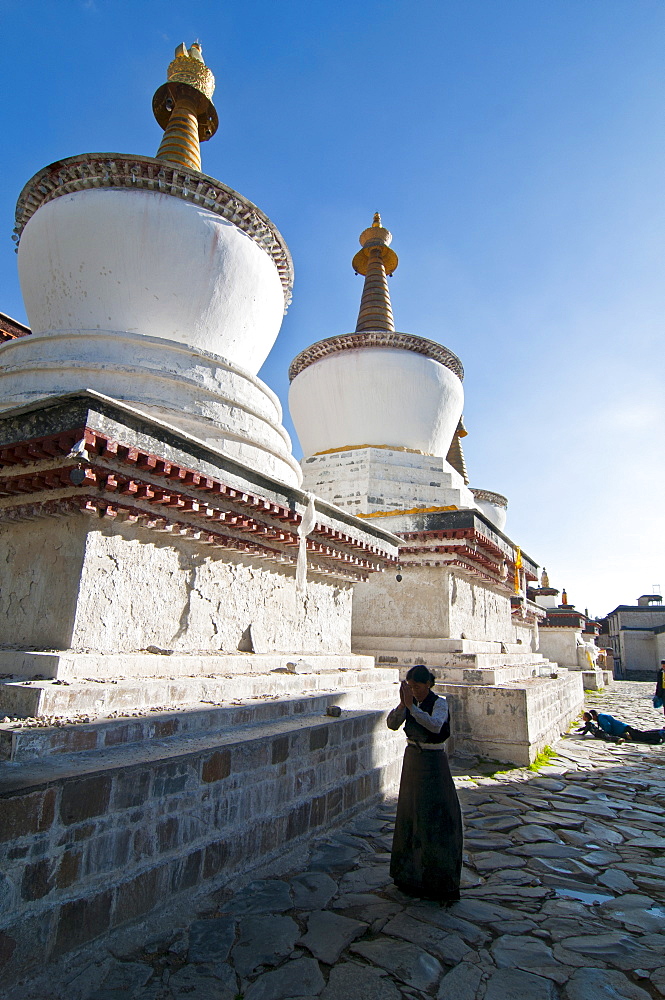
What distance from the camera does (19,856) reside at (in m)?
2.70

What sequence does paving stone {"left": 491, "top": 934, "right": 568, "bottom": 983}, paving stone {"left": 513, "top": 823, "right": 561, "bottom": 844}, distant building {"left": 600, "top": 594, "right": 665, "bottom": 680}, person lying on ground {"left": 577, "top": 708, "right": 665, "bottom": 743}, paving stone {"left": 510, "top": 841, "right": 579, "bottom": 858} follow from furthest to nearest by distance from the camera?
distant building {"left": 600, "top": 594, "right": 665, "bottom": 680}, person lying on ground {"left": 577, "top": 708, "right": 665, "bottom": 743}, paving stone {"left": 513, "top": 823, "right": 561, "bottom": 844}, paving stone {"left": 510, "top": 841, "right": 579, "bottom": 858}, paving stone {"left": 491, "top": 934, "right": 568, "bottom": 983}

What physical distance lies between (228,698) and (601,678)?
21512 mm

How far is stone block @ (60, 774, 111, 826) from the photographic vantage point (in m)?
2.88

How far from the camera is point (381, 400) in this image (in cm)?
1199

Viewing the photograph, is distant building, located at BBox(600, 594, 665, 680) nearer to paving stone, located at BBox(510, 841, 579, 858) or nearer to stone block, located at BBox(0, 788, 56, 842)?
paving stone, located at BBox(510, 841, 579, 858)

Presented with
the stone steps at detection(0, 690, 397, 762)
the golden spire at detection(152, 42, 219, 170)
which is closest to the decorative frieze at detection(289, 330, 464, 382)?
the golden spire at detection(152, 42, 219, 170)

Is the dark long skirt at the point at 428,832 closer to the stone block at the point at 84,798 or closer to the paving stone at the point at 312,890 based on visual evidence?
the paving stone at the point at 312,890

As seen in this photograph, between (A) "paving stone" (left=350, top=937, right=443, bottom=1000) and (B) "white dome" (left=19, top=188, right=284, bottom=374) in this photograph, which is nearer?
(A) "paving stone" (left=350, top=937, right=443, bottom=1000)

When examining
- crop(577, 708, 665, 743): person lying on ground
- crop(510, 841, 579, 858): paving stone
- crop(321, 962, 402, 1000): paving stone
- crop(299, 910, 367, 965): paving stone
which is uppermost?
crop(577, 708, 665, 743): person lying on ground

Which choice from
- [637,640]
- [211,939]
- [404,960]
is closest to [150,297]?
[211,939]

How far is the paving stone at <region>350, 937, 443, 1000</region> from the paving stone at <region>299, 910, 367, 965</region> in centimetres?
9

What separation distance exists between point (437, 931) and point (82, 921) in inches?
75.5

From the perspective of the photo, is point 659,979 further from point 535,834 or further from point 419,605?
point 419,605

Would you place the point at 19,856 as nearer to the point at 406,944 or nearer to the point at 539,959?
the point at 406,944
